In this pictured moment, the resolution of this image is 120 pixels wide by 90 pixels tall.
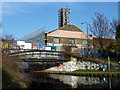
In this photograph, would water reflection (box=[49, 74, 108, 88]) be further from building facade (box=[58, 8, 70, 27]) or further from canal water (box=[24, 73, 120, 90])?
building facade (box=[58, 8, 70, 27])

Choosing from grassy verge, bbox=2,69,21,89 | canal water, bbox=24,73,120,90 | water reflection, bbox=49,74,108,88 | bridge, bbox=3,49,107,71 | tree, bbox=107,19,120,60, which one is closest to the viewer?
grassy verge, bbox=2,69,21,89

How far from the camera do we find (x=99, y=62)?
41.7 metres

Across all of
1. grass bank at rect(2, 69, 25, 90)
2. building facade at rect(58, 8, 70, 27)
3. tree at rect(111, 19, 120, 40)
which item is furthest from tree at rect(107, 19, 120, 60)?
building facade at rect(58, 8, 70, 27)

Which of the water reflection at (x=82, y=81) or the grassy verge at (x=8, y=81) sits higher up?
the grassy verge at (x=8, y=81)

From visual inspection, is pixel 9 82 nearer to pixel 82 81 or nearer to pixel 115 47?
pixel 82 81

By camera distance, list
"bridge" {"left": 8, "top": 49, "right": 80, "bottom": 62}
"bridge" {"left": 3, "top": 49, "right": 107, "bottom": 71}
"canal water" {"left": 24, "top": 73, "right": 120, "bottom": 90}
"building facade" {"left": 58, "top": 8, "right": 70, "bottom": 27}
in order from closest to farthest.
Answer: "canal water" {"left": 24, "top": 73, "right": 120, "bottom": 90}, "bridge" {"left": 8, "top": 49, "right": 80, "bottom": 62}, "bridge" {"left": 3, "top": 49, "right": 107, "bottom": 71}, "building facade" {"left": 58, "top": 8, "right": 70, "bottom": 27}

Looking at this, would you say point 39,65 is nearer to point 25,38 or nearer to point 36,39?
point 36,39

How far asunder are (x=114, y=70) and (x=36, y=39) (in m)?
32.5

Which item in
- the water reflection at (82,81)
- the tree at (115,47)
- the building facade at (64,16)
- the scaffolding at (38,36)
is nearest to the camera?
the water reflection at (82,81)

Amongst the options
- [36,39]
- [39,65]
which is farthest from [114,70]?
[36,39]

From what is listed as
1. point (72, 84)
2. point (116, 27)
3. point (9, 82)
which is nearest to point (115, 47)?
point (116, 27)

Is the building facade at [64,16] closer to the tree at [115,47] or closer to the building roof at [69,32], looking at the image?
the building roof at [69,32]

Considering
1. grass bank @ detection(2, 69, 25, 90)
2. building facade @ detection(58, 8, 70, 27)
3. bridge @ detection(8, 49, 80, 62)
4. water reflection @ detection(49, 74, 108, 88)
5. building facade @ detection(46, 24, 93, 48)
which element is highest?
building facade @ detection(58, 8, 70, 27)

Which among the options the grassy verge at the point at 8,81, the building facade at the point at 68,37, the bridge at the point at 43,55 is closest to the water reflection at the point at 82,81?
the bridge at the point at 43,55
